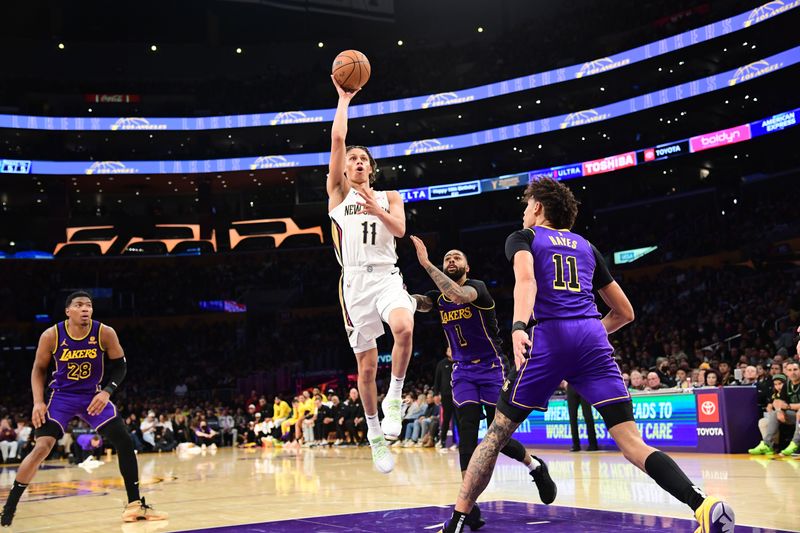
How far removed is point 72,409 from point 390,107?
108 ft

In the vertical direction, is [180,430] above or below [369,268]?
below

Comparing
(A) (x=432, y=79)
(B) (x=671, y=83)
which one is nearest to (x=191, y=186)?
(A) (x=432, y=79)

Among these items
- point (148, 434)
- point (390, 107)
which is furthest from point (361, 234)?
point (390, 107)

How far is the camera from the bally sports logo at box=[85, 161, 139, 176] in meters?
Answer: 38.8

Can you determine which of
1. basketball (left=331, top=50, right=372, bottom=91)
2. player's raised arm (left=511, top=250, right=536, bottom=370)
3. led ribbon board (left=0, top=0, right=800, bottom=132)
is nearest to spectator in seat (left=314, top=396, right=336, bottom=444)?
basketball (left=331, top=50, right=372, bottom=91)

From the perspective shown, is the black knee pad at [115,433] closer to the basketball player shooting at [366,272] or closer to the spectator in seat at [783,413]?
the basketball player shooting at [366,272]

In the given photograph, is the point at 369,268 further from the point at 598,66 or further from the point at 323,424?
the point at 598,66

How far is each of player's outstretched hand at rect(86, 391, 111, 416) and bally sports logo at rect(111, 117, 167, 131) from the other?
34.6 meters

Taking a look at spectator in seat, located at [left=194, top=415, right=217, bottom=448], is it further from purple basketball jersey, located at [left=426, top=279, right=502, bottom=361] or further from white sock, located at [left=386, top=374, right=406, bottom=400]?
white sock, located at [left=386, top=374, right=406, bottom=400]

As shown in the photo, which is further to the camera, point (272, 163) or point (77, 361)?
point (272, 163)

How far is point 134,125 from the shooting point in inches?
1563

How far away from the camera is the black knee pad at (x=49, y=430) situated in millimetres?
7715

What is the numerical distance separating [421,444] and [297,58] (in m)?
32.2

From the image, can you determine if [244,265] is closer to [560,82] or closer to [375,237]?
[560,82]
